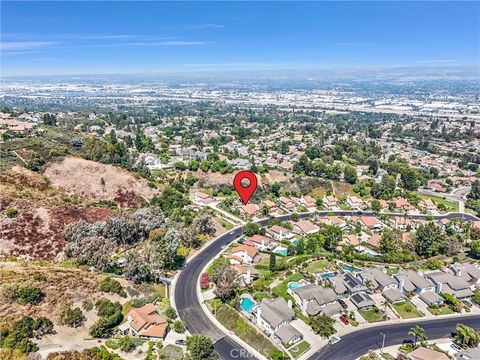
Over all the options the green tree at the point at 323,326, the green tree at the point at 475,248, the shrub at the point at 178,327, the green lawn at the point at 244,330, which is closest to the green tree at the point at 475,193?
the green tree at the point at 475,248

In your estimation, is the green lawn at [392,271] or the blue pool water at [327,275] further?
the green lawn at [392,271]

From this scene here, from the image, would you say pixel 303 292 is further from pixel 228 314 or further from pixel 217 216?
pixel 217 216

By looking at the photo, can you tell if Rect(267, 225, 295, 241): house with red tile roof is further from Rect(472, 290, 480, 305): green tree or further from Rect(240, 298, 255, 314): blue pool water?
Rect(472, 290, 480, 305): green tree

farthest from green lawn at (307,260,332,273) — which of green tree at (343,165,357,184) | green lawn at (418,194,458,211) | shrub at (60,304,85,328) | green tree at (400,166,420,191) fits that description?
green tree at (400,166,420,191)

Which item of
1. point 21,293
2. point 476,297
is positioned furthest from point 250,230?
point 21,293

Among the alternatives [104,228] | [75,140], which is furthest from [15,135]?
[104,228]

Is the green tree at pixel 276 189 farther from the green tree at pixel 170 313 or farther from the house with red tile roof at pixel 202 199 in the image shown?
the green tree at pixel 170 313
